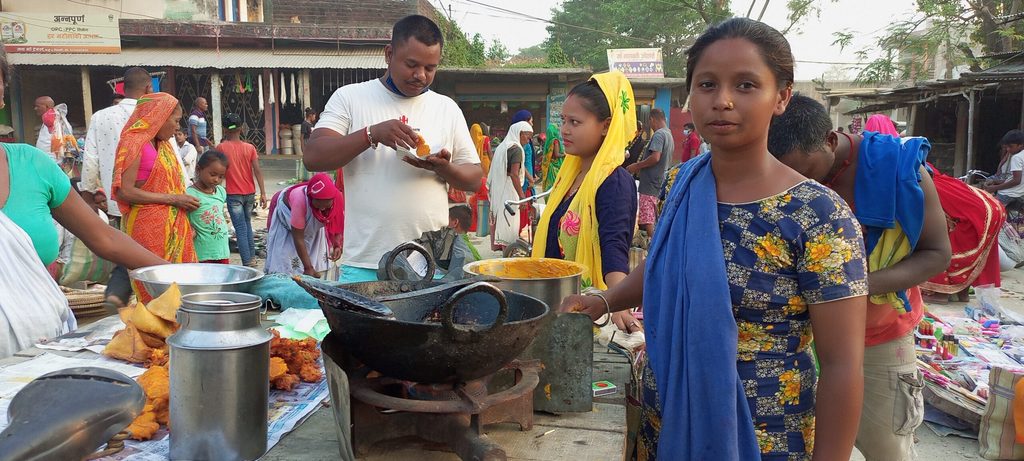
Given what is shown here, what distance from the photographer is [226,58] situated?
15164 mm

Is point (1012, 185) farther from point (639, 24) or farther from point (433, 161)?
point (639, 24)

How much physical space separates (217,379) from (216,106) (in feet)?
51.3

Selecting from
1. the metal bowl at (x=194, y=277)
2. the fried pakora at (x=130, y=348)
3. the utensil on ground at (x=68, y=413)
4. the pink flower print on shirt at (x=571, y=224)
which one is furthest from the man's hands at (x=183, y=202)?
the utensil on ground at (x=68, y=413)

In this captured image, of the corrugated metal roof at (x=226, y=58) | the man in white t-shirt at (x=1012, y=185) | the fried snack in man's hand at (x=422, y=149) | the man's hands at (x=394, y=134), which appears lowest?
the man in white t-shirt at (x=1012, y=185)

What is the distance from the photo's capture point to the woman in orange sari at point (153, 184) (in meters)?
3.88

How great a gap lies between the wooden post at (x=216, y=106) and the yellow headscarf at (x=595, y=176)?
1425 cm

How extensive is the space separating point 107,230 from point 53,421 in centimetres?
163

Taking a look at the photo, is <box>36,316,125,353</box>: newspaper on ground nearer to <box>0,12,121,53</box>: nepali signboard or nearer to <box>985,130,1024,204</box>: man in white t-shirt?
<box>985,130,1024,204</box>: man in white t-shirt

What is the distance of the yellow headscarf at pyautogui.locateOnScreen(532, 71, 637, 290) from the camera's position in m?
2.58

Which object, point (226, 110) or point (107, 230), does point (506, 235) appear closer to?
point (107, 230)

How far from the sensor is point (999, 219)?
3693 millimetres

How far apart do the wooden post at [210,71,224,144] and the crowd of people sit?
39.5ft

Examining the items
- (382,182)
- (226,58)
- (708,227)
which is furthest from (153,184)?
(226,58)

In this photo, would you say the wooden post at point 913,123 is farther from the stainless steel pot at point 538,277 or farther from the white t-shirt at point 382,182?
the stainless steel pot at point 538,277
